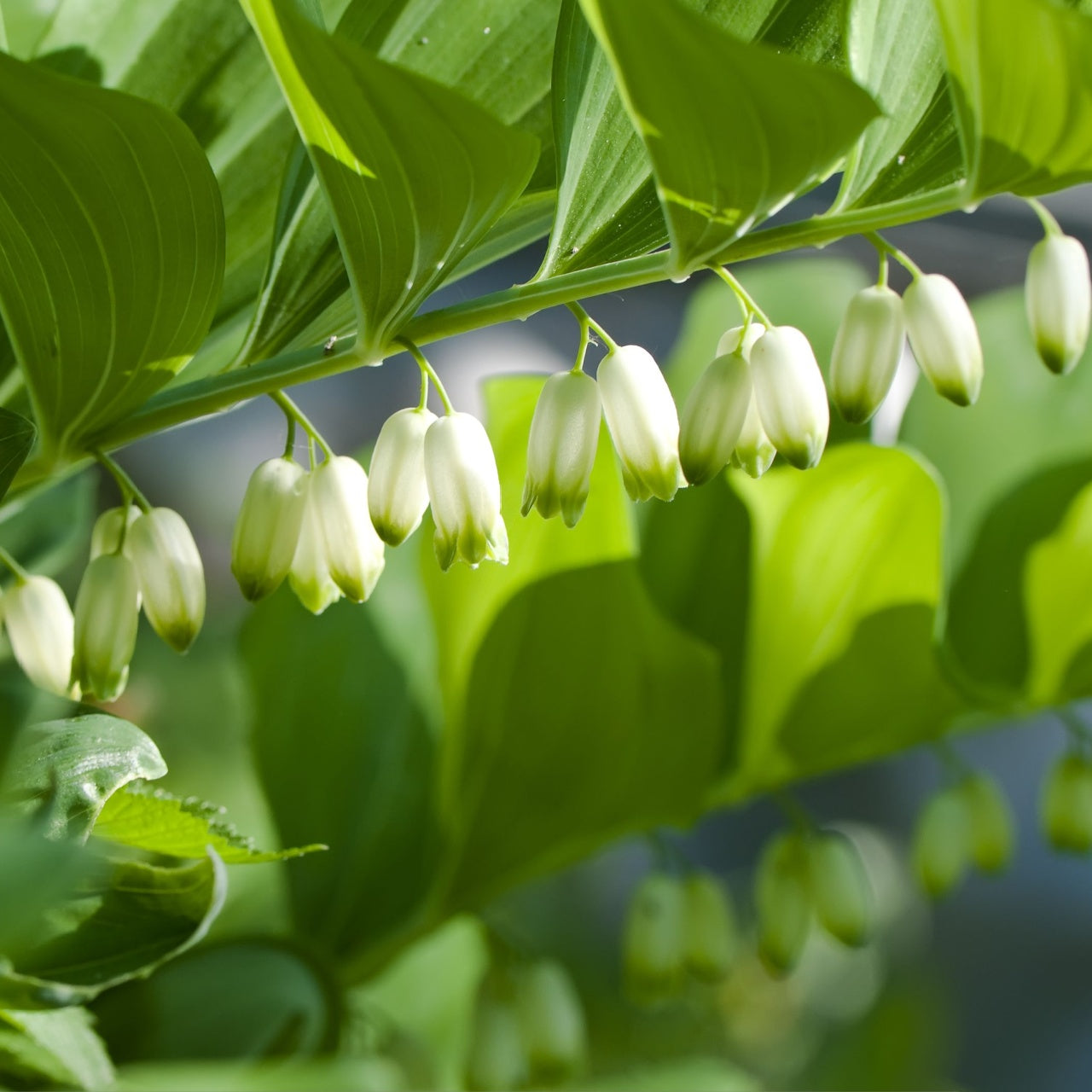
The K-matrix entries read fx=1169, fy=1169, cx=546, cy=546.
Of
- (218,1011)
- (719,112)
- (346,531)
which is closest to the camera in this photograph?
(719,112)

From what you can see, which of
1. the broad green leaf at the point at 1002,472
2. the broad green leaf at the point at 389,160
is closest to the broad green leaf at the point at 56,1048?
the broad green leaf at the point at 389,160

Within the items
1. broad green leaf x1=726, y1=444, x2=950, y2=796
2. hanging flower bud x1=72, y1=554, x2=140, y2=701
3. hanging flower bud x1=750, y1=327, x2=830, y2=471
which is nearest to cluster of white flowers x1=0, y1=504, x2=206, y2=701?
hanging flower bud x1=72, y1=554, x2=140, y2=701

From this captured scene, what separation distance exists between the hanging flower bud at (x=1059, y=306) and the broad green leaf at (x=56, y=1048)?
0.41 metres

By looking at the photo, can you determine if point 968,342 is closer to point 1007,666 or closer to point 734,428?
point 734,428

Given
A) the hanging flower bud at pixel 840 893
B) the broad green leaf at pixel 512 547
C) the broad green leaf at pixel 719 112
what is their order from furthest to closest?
the hanging flower bud at pixel 840 893 → the broad green leaf at pixel 512 547 → the broad green leaf at pixel 719 112

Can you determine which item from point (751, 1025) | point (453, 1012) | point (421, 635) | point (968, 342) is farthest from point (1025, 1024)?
point (968, 342)

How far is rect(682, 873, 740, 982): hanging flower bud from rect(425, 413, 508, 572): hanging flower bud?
413 millimetres

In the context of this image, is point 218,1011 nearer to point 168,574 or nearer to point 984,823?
point 168,574

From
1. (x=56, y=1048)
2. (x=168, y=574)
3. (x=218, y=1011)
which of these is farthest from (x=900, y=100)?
(x=218, y=1011)

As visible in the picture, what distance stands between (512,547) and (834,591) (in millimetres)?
184

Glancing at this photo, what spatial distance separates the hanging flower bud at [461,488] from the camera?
0.38m

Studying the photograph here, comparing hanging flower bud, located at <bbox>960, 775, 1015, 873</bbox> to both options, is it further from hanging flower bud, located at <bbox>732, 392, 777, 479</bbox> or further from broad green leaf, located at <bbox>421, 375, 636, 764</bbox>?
hanging flower bud, located at <bbox>732, 392, 777, 479</bbox>

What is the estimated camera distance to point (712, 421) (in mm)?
378

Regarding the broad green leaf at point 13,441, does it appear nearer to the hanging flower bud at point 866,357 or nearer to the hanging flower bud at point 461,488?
the hanging flower bud at point 461,488
